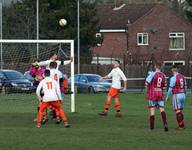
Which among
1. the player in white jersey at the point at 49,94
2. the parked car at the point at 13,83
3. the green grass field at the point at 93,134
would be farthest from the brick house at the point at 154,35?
the player in white jersey at the point at 49,94

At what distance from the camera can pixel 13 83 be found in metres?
35.6

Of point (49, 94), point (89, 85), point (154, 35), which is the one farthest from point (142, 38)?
point (49, 94)

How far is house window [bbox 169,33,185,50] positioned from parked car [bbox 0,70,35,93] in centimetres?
3951

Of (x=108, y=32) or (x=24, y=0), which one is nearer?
(x=24, y=0)

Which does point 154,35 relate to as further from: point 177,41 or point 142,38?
point 177,41

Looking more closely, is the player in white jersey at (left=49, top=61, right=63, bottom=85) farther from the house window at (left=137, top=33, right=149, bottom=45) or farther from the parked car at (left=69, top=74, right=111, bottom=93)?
the house window at (left=137, top=33, right=149, bottom=45)

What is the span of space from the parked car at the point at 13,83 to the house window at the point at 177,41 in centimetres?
3951

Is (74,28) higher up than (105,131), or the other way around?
(74,28)

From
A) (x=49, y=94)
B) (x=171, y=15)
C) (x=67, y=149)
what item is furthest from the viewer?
(x=171, y=15)

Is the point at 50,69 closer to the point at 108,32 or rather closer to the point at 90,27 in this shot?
the point at 90,27

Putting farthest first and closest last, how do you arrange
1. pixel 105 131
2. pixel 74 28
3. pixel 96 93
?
pixel 74 28 < pixel 96 93 < pixel 105 131

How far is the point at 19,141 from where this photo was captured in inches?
602

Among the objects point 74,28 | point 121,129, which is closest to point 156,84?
point 121,129

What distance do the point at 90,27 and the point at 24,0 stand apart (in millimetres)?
6802
